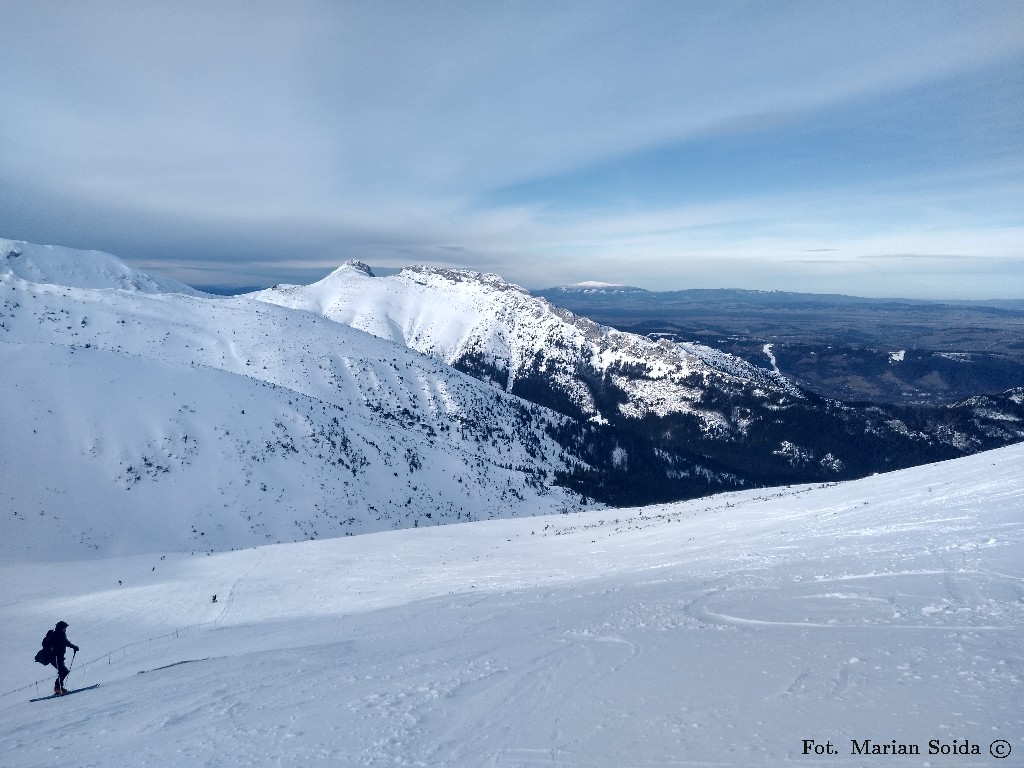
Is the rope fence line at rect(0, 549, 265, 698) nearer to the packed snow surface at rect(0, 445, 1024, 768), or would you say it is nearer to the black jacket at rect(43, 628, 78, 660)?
the packed snow surface at rect(0, 445, 1024, 768)

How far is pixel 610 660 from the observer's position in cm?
938

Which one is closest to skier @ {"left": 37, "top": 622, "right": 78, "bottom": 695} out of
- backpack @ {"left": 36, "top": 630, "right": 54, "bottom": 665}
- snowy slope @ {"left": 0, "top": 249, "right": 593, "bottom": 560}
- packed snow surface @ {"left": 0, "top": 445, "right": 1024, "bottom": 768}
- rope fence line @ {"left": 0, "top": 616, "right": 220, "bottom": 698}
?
backpack @ {"left": 36, "top": 630, "right": 54, "bottom": 665}

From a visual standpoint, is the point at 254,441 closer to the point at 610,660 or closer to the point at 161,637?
the point at 161,637

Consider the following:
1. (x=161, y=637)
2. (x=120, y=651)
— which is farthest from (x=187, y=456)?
(x=120, y=651)

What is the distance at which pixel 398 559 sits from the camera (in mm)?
26500

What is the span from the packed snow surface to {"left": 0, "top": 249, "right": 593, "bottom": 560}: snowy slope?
25560mm

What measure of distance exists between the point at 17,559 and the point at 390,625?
37.9 metres

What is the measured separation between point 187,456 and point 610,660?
185 feet

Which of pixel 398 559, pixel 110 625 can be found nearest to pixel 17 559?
pixel 110 625

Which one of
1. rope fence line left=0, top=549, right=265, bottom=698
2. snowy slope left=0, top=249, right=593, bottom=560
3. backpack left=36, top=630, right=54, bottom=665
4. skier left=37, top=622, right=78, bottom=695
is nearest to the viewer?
skier left=37, top=622, right=78, bottom=695

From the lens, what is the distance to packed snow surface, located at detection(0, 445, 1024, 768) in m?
6.62

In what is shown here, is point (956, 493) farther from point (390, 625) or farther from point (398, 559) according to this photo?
point (398, 559)

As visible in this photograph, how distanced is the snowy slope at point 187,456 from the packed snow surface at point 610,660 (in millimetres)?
25560

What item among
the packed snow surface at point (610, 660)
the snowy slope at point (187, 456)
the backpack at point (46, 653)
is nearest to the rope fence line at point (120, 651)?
the packed snow surface at point (610, 660)
